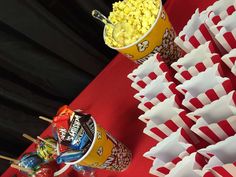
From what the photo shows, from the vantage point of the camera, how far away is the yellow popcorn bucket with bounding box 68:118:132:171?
3.49 feet

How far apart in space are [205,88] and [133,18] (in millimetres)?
387

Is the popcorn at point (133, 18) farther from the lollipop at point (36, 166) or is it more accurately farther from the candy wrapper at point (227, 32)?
the lollipop at point (36, 166)

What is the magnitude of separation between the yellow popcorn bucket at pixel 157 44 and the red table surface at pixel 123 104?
0.63 feet

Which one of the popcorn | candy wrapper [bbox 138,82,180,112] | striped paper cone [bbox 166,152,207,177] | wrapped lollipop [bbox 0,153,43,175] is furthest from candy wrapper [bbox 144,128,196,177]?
wrapped lollipop [bbox 0,153,43,175]

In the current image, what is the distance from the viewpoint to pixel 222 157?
843mm

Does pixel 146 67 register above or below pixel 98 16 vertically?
below

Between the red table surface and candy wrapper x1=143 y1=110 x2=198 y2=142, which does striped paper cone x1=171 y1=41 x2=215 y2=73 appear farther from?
the red table surface

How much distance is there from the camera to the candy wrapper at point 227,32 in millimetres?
1010

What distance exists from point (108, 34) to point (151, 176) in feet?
1.66

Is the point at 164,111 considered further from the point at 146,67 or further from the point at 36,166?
the point at 36,166

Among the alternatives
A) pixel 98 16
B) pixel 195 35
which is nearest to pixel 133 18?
pixel 98 16

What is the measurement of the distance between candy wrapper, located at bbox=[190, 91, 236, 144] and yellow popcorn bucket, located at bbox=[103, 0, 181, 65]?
337mm

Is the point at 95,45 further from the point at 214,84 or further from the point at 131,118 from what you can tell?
the point at 214,84

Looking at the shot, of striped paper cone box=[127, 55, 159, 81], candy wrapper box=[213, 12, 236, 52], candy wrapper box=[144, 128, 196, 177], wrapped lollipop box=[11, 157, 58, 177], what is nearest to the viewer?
candy wrapper box=[144, 128, 196, 177]
